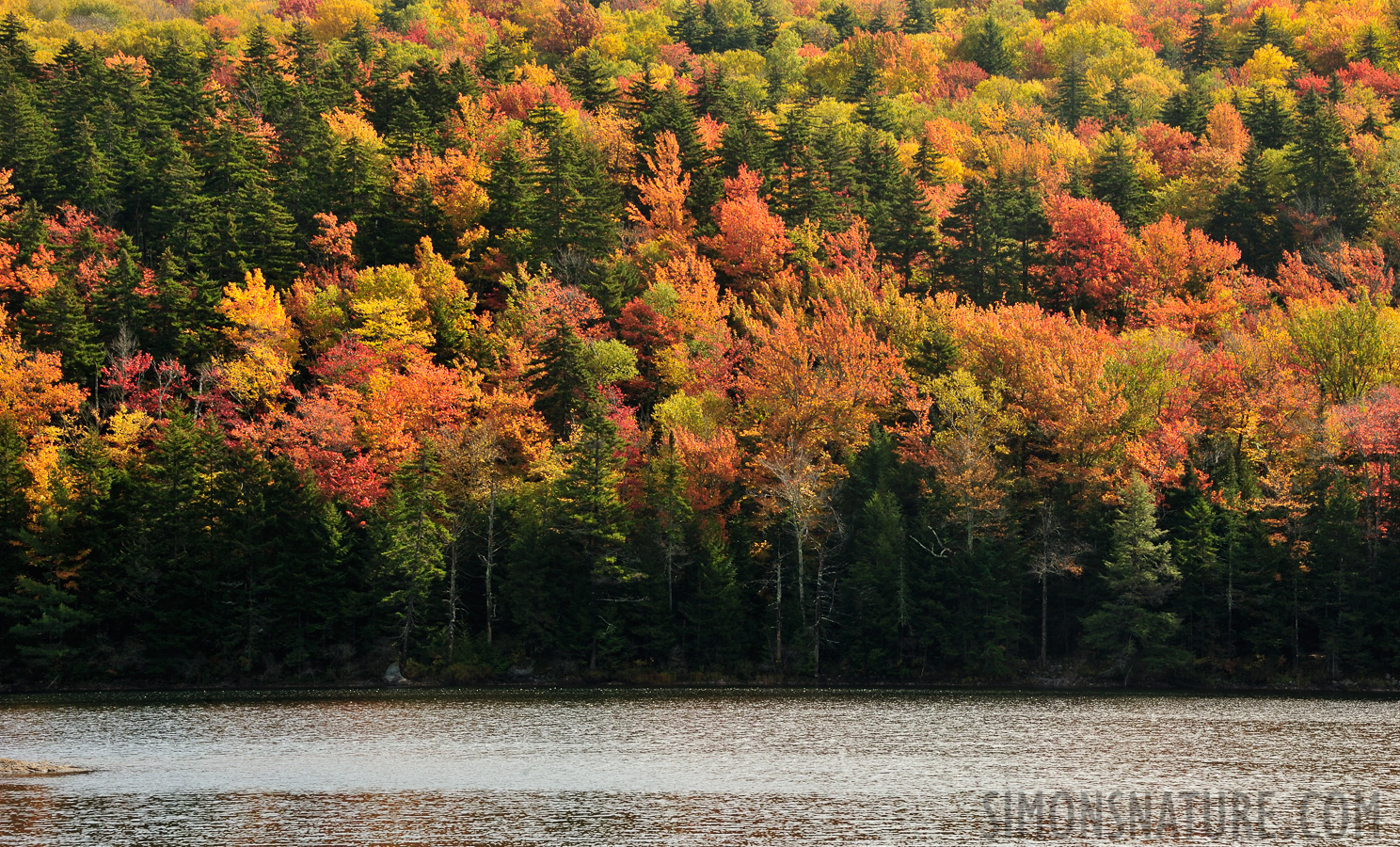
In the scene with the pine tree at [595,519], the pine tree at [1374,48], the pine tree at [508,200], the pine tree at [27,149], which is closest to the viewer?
the pine tree at [595,519]

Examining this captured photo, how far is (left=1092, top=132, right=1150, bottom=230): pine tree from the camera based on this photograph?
368 ft

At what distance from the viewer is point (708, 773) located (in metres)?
43.8

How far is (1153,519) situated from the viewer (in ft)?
249

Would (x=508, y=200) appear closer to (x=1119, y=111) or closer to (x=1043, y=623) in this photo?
(x=1043, y=623)

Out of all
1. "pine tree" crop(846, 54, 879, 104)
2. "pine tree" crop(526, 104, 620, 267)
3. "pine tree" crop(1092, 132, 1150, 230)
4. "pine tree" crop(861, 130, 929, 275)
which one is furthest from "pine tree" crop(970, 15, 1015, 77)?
"pine tree" crop(526, 104, 620, 267)

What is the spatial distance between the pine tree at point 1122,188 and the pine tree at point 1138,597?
141 ft

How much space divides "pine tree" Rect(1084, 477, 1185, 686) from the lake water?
29.6 ft

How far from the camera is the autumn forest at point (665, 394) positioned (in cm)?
7838

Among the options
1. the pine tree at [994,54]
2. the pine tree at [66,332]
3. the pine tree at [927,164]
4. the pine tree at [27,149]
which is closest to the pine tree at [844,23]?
the pine tree at [994,54]

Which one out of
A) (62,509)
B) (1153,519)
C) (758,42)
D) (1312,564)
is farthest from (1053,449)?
(758,42)

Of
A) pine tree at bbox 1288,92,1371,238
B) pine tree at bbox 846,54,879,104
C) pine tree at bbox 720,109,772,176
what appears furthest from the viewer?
pine tree at bbox 846,54,879,104

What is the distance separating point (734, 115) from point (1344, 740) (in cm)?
8617

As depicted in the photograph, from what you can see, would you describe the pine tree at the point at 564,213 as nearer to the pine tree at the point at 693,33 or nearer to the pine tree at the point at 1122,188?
the pine tree at the point at 1122,188

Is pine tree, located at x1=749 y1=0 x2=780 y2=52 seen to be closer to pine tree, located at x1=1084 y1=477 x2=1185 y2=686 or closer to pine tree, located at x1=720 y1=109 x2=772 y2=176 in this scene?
pine tree, located at x1=720 y1=109 x2=772 y2=176
